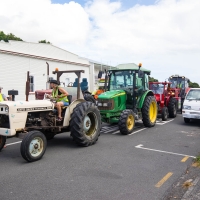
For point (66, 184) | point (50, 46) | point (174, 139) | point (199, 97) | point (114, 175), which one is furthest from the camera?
point (50, 46)

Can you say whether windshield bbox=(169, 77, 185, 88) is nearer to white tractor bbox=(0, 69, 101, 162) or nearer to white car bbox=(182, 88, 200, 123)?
white car bbox=(182, 88, 200, 123)

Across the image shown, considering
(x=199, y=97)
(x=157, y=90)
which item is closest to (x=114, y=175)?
(x=199, y=97)

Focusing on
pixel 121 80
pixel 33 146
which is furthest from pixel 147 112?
pixel 33 146

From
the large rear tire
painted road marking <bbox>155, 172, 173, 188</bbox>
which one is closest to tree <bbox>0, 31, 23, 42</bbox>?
the large rear tire

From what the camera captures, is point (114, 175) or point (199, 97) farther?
point (199, 97)

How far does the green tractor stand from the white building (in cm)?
431

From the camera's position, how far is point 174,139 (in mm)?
8234

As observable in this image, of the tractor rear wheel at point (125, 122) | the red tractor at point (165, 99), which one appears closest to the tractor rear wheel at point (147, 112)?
the tractor rear wheel at point (125, 122)

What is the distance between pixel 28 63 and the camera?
706 inches

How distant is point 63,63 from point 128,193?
18.2 metres

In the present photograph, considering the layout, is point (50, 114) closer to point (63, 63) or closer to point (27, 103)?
point (27, 103)

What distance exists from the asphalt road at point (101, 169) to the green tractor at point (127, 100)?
1.04 metres

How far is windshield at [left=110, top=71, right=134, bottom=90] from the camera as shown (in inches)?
393

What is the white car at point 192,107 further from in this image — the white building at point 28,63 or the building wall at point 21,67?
the building wall at point 21,67
